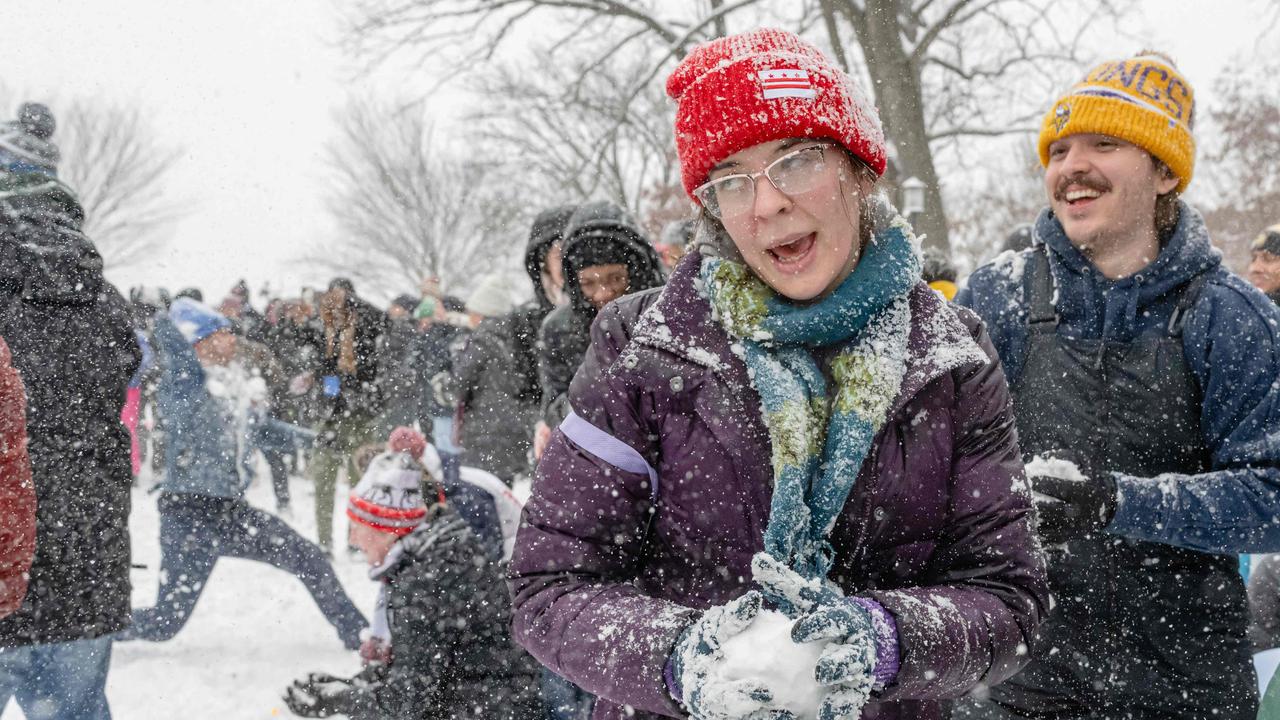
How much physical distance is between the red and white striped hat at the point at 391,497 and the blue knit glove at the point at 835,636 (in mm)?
2434

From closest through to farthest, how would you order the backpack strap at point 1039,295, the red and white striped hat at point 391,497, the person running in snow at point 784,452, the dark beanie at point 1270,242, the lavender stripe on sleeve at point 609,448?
the person running in snow at point 784,452, the lavender stripe on sleeve at point 609,448, the backpack strap at point 1039,295, the red and white striped hat at point 391,497, the dark beanie at point 1270,242

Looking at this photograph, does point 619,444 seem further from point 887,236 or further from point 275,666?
point 275,666

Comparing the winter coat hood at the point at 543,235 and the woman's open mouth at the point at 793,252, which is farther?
the winter coat hood at the point at 543,235

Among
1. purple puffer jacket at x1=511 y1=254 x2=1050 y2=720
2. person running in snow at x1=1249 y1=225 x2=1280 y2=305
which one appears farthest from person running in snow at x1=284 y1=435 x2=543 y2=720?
person running in snow at x1=1249 y1=225 x2=1280 y2=305

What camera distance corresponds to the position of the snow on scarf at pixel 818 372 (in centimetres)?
131

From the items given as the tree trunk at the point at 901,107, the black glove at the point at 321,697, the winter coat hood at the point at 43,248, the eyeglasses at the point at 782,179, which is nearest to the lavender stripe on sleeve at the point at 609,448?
the eyeglasses at the point at 782,179

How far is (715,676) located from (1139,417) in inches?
54.7

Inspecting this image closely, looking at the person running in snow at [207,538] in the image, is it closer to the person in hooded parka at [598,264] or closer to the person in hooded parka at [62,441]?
the person in hooded parka at [62,441]

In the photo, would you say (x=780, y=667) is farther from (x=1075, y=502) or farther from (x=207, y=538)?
(x=207, y=538)

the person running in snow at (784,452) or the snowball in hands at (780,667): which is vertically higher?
the person running in snow at (784,452)

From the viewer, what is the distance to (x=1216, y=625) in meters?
2.04

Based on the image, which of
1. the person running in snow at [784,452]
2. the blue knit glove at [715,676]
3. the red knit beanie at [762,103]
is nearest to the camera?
the blue knit glove at [715,676]

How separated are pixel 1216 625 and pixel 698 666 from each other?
149cm

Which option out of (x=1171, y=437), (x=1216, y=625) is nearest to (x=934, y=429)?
(x=1171, y=437)
